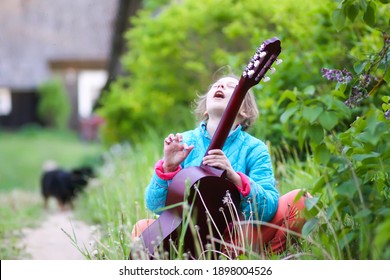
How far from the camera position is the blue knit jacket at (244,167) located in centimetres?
221

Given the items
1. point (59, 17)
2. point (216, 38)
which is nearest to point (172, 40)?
point (216, 38)

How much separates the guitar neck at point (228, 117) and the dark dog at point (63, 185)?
14.1ft

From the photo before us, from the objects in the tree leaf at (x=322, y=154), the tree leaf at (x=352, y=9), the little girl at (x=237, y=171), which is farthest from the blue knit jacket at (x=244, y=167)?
the tree leaf at (x=352, y=9)

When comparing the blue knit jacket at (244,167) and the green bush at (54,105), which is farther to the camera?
the green bush at (54,105)

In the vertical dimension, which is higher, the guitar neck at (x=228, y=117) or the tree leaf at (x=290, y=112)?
the tree leaf at (x=290, y=112)

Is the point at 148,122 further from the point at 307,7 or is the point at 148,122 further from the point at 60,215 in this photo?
the point at 307,7

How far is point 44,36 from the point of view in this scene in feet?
59.3

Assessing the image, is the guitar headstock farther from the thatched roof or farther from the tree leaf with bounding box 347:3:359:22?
Result: the thatched roof

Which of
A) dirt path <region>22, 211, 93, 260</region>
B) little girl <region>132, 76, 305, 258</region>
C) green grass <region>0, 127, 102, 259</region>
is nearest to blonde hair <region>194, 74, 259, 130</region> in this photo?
little girl <region>132, 76, 305, 258</region>

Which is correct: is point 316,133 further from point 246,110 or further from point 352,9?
point 246,110

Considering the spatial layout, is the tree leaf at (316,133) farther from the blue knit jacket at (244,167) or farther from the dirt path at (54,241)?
the dirt path at (54,241)

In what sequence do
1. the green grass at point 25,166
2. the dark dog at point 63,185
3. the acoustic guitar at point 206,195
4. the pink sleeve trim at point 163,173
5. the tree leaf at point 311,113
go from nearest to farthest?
the tree leaf at point 311,113 → the acoustic guitar at point 206,195 → the pink sleeve trim at point 163,173 → the green grass at point 25,166 → the dark dog at point 63,185

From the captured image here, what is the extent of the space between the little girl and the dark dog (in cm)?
403
